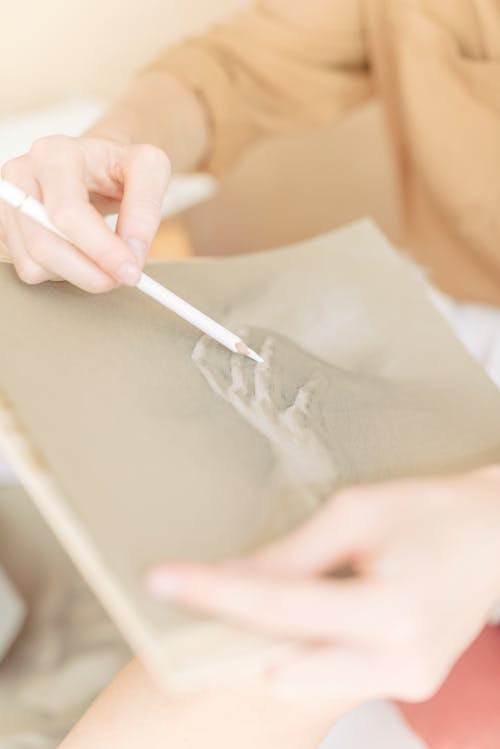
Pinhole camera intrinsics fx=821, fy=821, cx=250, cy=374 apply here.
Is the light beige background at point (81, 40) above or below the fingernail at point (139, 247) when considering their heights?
below

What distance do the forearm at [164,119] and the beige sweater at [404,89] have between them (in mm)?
10

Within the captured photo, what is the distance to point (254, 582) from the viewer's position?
286mm

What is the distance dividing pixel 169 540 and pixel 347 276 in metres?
0.33

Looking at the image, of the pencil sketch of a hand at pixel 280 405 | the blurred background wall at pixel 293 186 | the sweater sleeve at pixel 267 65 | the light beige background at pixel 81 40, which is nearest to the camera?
the pencil sketch of a hand at pixel 280 405

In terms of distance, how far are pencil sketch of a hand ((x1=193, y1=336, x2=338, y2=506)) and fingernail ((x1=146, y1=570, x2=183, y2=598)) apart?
0.35 ft

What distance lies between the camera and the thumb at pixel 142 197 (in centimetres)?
46

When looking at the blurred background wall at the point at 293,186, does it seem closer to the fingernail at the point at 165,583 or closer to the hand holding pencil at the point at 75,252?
the hand holding pencil at the point at 75,252

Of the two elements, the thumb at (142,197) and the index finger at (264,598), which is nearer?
the index finger at (264,598)

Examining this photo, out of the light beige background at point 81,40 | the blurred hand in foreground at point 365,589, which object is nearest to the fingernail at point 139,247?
the blurred hand in foreground at point 365,589

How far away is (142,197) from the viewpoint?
47 centimetres

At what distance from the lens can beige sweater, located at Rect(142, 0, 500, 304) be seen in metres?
0.73

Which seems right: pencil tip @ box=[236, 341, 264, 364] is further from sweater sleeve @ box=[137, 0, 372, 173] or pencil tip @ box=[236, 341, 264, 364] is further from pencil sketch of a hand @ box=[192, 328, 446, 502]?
sweater sleeve @ box=[137, 0, 372, 173]

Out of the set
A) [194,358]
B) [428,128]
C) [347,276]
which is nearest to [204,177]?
[428,128]

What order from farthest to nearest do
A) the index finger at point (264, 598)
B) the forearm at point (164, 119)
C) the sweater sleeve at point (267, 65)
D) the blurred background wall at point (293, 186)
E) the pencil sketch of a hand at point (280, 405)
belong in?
the blurred background wall at point (293, 186) < the sweater sleeve at point (267, 65) < the forearm at point (164, 119) < the pencil sketch of a hand at point (280, 405) < the index finger at point (264, 598)
